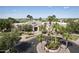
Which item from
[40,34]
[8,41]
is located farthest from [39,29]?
[8,41]

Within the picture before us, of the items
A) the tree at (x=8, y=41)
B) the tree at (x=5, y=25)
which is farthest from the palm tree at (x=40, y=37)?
the tree at (x=5, y=25)

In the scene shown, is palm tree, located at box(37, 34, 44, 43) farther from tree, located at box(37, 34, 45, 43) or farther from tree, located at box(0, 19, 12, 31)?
tree, located at box(0, 19, 12, 31)

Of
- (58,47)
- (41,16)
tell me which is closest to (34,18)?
(41,16)

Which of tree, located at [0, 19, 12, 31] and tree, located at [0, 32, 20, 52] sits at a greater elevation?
tree, located at [0, 19, 12, 31]

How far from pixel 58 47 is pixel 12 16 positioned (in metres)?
0.72

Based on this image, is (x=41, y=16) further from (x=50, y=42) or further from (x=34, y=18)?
(x=50, y=42)

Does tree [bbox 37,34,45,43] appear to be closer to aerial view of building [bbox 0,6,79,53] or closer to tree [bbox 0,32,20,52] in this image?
aerial view of building [bbox 0,6,79,53]

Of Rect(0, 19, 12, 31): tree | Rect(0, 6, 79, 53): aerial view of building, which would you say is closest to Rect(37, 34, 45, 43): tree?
Rect(0, 6, 79, 53): aerial view of building

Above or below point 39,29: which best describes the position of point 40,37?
below

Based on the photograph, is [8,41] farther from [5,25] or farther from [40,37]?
[40,37]

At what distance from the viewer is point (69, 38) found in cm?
242

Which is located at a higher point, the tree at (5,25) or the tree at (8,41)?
the tree at (5,25)

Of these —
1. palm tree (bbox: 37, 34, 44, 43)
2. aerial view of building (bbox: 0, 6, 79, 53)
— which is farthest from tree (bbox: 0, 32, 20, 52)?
palm tree (bbox: 37, 34, 44, 43)

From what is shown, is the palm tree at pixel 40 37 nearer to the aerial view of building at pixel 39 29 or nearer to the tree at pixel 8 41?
the aerial view of building at pixel 39 29
